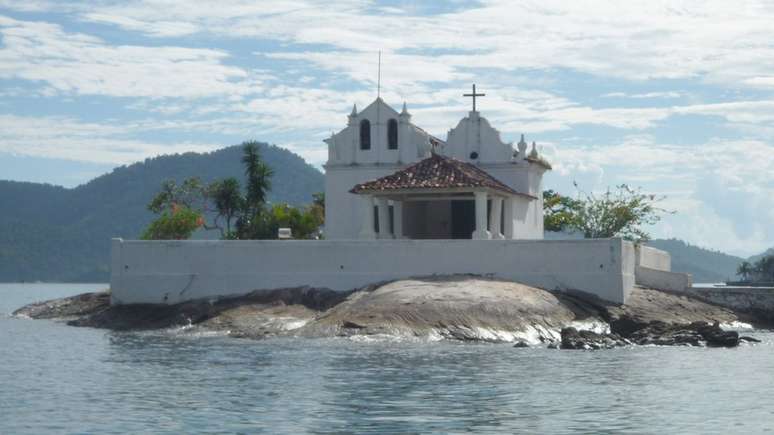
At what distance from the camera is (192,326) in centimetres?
4647

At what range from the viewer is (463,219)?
57.3 meters

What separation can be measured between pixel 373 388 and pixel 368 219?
→ 24027 millimetres

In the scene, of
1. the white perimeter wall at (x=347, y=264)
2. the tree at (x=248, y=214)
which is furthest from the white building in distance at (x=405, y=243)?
the tree at (x=248, y=214)

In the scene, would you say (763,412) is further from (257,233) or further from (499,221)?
(257,233)

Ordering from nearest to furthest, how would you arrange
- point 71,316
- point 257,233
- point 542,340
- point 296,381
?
point 296,381 → point 542,340 → point 71,316 → point 257,233

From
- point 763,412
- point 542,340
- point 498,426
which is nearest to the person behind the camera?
point 498,426

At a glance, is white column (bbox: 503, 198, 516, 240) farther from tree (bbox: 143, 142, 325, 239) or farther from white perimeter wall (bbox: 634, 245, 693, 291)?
tree (bbox: 143, 142, 325, 239)

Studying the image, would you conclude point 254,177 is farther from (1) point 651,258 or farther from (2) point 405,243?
(2) point 405,243

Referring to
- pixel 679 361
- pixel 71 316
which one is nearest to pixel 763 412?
pixel 679 361

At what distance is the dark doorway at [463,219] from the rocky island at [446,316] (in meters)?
9.46

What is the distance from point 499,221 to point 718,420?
28.8 metres

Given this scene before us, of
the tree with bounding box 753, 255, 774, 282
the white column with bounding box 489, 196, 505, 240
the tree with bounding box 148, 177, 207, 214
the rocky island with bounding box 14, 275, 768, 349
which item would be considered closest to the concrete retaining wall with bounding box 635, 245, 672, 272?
the rocky island with bounding box 14, 275, 768, 349

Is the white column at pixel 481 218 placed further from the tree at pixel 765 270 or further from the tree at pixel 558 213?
the tree at pixel 765 270

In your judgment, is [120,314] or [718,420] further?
[120,314]
